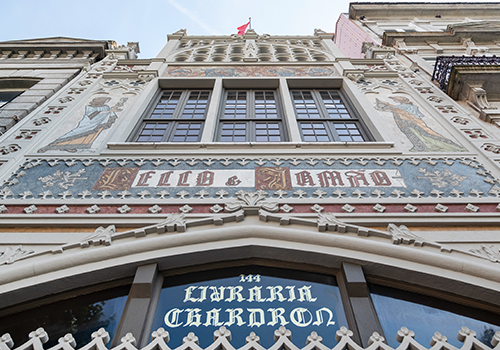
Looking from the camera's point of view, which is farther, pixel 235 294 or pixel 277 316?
pixel 235 294

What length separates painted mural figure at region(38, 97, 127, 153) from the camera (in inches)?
280

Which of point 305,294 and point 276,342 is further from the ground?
point 305,294

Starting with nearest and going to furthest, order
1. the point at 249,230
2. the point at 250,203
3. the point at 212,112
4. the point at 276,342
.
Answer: the point at 276,342 < the point at 249,230 < the point at 250,203 < the point at 212,112

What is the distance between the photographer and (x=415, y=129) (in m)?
7.73

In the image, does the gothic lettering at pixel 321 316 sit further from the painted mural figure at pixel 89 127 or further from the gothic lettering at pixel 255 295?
the painted mural figure at pixel 89 127

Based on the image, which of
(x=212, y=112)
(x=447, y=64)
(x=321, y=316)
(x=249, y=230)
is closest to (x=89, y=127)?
(x=212, y=112)

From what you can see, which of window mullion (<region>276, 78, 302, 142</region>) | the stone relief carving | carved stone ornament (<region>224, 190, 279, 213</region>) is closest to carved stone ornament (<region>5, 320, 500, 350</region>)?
the stone relief carving

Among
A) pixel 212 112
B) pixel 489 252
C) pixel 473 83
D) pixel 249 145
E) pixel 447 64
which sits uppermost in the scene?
pixel 447 64

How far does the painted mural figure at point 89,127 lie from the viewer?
712 cm

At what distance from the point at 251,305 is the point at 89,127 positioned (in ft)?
18.5

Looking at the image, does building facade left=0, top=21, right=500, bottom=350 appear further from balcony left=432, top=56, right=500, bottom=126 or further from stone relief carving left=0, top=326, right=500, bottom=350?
balcony left=432, top=56, right=500, bottom=126

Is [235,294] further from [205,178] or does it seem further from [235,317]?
[205,178]

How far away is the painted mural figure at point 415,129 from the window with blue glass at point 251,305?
3.92 metres

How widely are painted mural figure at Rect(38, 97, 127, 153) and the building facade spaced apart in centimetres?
5
